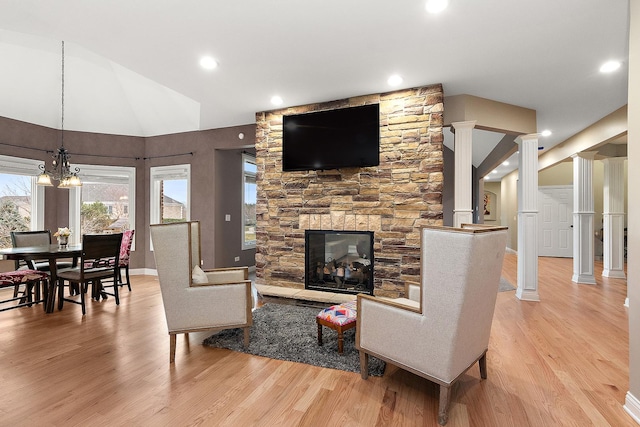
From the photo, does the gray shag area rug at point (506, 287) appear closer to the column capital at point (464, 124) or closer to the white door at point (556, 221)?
the column capital at point (464, 124)

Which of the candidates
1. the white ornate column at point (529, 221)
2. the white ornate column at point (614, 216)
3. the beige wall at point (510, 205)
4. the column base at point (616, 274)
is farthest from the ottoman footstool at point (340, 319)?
the beige wall at point (510, 205)

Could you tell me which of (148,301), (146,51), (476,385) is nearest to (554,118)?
(476,385)

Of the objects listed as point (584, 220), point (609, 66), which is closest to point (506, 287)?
point (584, 220)

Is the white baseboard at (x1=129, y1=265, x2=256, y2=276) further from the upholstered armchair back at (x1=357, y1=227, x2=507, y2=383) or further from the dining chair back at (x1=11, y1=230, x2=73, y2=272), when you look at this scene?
the upholstered armchair back at (x1=357, y1=227, x2=507, y2=383)

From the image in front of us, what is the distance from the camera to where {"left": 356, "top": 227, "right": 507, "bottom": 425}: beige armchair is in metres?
1.65

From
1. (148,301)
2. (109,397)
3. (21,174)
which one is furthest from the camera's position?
(21,174)

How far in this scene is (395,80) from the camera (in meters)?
3.39

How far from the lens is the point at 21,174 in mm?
4887

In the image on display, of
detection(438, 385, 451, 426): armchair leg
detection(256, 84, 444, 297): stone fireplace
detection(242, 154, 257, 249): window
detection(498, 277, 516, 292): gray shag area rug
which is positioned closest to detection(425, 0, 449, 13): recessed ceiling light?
detection(256, 84, 444, 297): stone fireplace

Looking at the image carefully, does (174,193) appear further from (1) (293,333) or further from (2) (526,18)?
(2) (526,18)

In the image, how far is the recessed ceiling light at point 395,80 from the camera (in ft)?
10.8

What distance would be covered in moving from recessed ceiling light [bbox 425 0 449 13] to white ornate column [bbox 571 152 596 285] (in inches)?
186

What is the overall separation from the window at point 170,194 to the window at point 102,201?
40 cm

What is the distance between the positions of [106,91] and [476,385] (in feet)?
21.2
